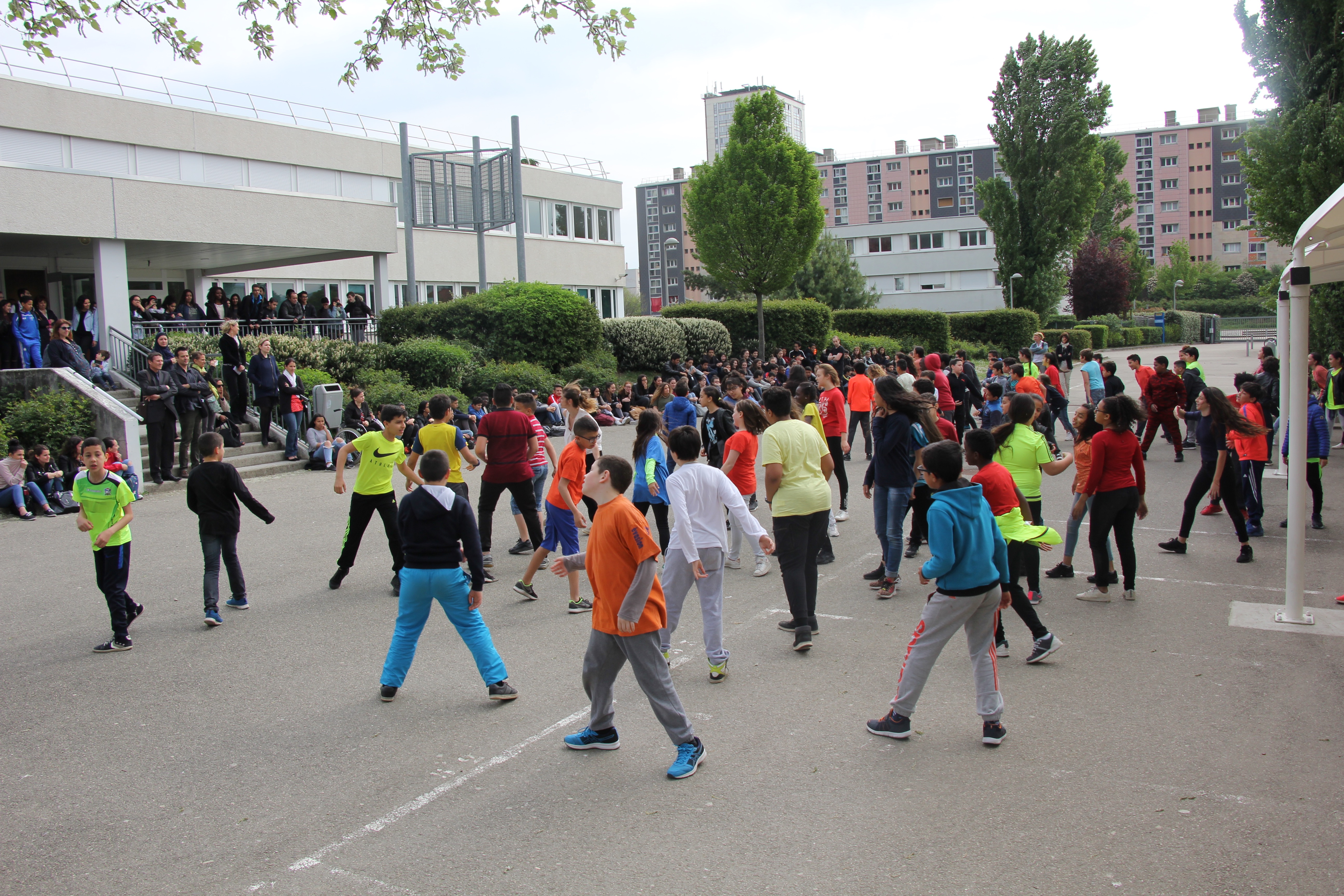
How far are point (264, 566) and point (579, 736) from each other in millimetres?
5717

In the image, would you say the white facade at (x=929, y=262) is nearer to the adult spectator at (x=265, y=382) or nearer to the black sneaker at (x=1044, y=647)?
the adult spectator at (x=265, y=382)

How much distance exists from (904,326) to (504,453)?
38.2 metres

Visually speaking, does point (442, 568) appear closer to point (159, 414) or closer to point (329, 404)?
point (159, 414)

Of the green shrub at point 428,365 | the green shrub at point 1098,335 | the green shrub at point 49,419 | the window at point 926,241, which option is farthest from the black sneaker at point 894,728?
the window at point 926,241

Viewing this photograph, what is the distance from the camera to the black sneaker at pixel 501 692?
555cm

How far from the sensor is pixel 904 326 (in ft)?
145

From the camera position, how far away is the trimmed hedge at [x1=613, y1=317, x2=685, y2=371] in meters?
28.5

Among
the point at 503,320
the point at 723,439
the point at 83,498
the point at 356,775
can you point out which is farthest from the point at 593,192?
the point at 356,775

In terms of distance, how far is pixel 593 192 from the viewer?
41500 millimetres

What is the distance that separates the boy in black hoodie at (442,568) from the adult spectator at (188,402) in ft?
33.8

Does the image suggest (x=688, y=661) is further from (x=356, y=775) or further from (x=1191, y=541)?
(x=1191, y=541)

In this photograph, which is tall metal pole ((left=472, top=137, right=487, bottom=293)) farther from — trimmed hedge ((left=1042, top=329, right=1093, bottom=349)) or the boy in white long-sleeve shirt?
trimmed hedge ((left=1042, top=329, right=1093, bottom=349))

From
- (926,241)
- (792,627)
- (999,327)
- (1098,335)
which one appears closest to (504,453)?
(792,627)

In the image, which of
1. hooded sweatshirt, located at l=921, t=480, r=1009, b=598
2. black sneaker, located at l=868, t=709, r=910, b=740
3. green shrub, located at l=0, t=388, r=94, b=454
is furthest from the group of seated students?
hooded sweatshirt, located at l=921, t=480, r=1009, b=598
